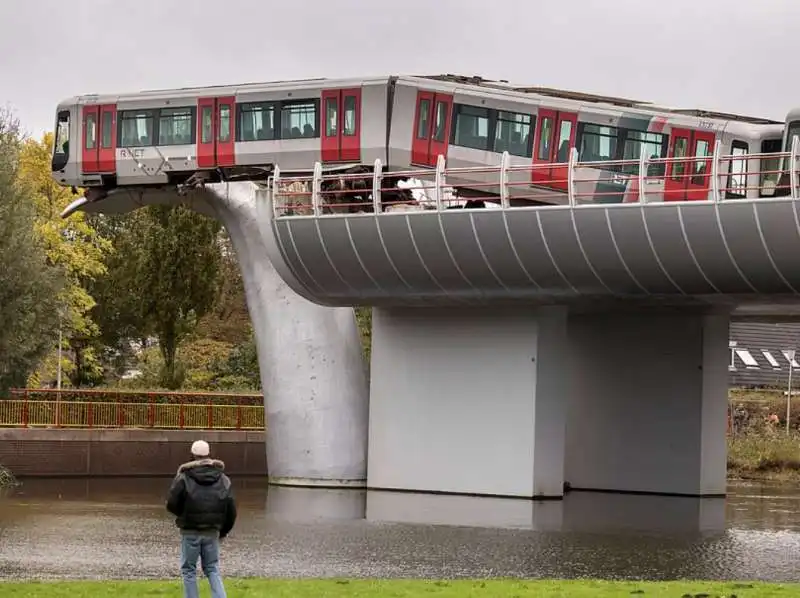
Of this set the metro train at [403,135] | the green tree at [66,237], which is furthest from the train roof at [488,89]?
the green tree at [66,237]

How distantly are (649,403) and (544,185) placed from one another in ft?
23.1

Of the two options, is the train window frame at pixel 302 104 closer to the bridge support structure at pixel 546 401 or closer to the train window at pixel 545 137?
the bridge support structure at pixel 546 401

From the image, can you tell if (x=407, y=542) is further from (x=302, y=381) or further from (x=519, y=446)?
(x=302, y=381)

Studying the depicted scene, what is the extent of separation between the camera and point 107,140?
4322cm

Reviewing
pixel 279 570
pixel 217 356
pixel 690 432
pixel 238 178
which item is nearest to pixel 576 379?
pixel 690 432

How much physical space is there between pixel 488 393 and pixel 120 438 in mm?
10561

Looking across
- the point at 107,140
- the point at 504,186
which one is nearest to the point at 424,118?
the point at 504,186

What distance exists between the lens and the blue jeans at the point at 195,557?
49.0 feet

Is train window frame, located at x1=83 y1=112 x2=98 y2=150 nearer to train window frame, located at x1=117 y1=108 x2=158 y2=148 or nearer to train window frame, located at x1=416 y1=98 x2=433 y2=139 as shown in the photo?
train window frame, located at x1=117 y1=108 x2=158 y2=148

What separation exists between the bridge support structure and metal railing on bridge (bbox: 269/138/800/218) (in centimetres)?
280

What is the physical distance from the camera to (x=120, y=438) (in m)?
42.3

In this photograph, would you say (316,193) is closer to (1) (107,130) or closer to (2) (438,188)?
(2) (438,188)

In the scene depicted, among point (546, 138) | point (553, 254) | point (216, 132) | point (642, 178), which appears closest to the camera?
point (642, 178)

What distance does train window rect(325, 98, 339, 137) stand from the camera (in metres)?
39.6
